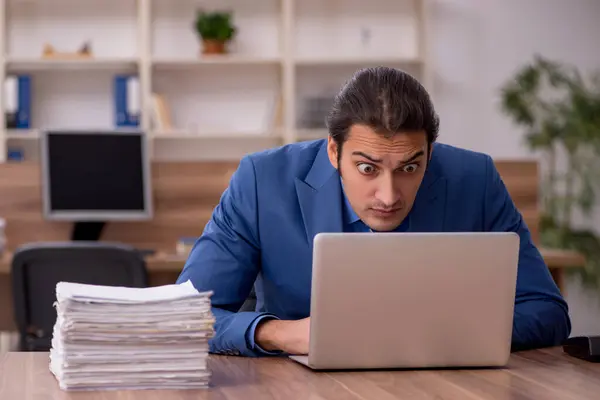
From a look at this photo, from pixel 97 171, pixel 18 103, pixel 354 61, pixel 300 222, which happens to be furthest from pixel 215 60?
pixel 300 222

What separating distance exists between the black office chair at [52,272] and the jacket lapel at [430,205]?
1.44 meters

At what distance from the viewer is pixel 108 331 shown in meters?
1.36

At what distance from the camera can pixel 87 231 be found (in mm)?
4055

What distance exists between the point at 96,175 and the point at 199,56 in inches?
81.8

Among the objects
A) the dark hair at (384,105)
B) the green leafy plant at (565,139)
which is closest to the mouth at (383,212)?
the dark hair at (384,105)

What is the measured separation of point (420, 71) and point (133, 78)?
5.78 ft

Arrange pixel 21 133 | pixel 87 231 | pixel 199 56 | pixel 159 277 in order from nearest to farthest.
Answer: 1. pixel 159 277
2. pixel 87 231
3. pixel 21 133
4. pixel 199 56

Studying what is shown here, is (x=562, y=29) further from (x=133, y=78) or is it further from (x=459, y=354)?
(x=459, y=354)

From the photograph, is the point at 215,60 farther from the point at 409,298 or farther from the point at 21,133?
the point at 409,298

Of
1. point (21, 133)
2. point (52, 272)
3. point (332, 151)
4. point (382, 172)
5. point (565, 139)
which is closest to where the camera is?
point (382, 172)

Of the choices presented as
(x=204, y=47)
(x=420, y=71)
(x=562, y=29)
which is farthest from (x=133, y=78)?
(x=562, y=29)

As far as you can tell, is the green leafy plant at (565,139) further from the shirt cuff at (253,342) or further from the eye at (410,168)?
the shirt cuff at (253,342)

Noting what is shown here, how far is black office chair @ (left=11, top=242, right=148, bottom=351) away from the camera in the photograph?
10.4ft

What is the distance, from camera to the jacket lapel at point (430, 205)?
193 centimetres
